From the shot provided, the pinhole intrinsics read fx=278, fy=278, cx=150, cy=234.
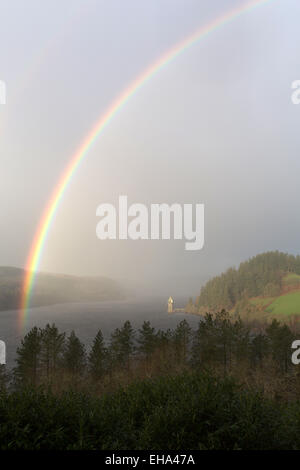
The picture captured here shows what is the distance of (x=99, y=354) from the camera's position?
44.2 meters

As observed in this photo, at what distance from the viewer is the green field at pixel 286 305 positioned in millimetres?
126838

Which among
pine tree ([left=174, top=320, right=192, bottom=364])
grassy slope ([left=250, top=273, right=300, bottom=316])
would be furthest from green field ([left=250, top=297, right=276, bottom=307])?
pine tree ([left=174, top=320, right=192, bottom=364])

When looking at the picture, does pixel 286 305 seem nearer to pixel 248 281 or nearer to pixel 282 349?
pixel 248 281

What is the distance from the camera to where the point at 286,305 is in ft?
449

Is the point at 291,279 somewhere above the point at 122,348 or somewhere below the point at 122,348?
above

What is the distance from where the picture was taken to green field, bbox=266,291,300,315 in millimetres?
126838

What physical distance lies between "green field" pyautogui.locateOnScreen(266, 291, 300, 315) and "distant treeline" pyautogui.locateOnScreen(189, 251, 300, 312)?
6628mm

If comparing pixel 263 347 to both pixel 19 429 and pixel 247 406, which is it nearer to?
pixel 247 406

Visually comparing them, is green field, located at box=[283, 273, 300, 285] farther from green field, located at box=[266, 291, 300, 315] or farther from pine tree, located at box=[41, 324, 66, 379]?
pine tree, located at box=[41, 324, 66, 379]

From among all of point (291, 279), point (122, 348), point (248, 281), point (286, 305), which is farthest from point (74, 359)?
point (291, 279)

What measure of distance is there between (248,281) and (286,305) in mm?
31697
